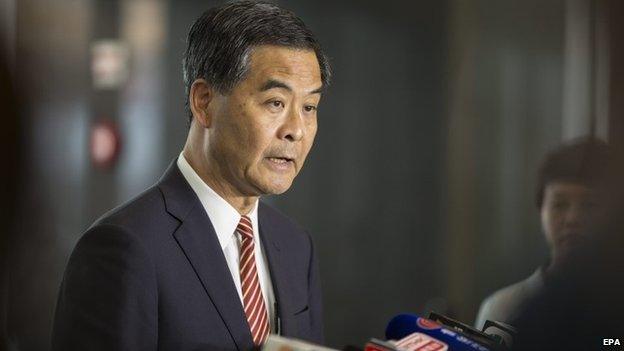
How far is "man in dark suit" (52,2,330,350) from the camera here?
93 cm

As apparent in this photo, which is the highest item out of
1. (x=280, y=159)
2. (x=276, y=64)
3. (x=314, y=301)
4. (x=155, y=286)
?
(x=276, y=64)

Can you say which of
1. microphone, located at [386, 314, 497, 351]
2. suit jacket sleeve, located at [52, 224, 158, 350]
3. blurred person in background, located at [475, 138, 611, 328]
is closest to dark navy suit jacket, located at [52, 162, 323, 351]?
suit jacket sleeve, located at [52, 224, 158, 350]

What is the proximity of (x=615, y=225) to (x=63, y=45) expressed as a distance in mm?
2003

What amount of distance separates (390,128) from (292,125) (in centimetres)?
189

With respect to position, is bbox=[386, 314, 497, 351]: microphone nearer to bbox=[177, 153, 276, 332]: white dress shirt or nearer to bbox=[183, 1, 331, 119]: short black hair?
bbox=[177, 153, 276, 332]: white dress shirt

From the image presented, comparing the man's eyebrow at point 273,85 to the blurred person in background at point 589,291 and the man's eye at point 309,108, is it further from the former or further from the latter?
the blurred person in background at point 589,291

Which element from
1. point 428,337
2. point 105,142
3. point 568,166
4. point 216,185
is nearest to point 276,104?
point 216,185

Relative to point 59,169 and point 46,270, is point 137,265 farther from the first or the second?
point 59,169

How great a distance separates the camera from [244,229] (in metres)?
1.09

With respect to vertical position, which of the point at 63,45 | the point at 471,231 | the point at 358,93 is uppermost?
the point at 63,45

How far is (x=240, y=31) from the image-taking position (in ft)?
3.36

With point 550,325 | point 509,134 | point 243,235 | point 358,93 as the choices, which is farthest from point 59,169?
point 550,325

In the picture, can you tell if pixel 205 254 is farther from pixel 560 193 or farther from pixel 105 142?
pixel 105 142

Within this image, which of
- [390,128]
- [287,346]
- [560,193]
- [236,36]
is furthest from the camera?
[390,128]
